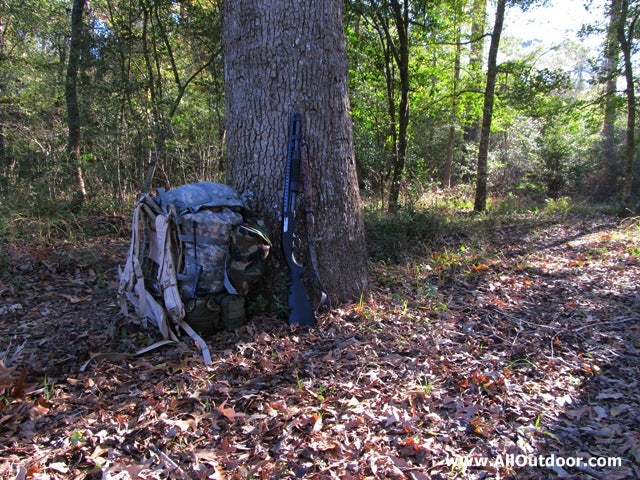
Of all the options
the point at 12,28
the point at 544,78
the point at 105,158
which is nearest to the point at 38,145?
the point at 105,158

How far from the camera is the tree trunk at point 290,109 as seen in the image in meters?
3.47

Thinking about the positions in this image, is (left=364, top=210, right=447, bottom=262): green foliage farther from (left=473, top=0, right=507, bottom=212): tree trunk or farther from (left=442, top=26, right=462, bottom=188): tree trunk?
(left=442, top=26, right=462, bottom=188): tree trunk

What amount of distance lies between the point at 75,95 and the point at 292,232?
5.98m

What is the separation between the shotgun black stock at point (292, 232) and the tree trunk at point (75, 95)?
5.02 meters

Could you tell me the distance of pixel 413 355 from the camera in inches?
121

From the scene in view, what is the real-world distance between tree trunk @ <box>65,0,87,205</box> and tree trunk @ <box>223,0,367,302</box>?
4635 millimetres

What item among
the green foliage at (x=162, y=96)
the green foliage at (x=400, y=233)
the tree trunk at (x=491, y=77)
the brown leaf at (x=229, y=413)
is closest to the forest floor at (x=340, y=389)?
the brown leaf at (x=229, y=413)

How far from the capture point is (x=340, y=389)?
103 inches

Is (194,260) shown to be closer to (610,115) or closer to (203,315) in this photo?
(203,315)

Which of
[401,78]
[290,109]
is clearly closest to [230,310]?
[290,109]

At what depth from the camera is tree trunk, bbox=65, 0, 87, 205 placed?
6969mm

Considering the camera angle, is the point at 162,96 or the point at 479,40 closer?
the point at 162,96

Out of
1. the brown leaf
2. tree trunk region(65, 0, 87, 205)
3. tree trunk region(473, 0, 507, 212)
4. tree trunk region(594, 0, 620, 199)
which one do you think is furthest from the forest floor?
tree trunk region(594, 0, 620, 199)

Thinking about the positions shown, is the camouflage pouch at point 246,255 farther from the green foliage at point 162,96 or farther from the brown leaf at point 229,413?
the green foliage at point 162,96
